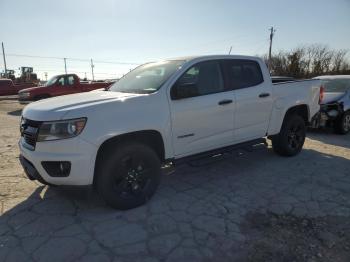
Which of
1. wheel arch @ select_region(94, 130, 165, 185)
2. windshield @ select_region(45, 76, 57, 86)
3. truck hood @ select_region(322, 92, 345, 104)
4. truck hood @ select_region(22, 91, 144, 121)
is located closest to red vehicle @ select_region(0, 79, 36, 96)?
windshield @ select_region(45, 76, 57, 86)

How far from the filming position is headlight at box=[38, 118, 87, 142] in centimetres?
354

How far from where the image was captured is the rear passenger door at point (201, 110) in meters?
4.29

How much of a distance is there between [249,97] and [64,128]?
2940mm

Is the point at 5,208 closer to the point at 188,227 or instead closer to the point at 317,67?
the point at 188,227

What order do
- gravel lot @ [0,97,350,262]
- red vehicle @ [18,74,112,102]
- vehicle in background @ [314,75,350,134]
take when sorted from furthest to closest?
1. red vehicle @ [18,74,112,102]
2. vehicle in background @ [314,75,350,134]
3. gravel lot @ [0,97,350,262]

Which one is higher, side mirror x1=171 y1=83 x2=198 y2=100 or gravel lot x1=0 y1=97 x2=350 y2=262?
side mirror x1=171 y1=83 x2=198 y2=100

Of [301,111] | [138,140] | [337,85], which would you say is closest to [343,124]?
[337,85]

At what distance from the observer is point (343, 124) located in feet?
28.7

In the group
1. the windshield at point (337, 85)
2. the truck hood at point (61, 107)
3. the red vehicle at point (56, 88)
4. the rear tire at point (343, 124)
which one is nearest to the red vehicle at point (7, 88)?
the red vehicle at point (56, 88)

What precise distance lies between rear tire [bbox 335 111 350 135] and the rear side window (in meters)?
4.32

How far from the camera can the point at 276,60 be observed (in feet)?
154

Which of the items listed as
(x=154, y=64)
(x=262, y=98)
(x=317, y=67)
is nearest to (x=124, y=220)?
(x=154, y=64)

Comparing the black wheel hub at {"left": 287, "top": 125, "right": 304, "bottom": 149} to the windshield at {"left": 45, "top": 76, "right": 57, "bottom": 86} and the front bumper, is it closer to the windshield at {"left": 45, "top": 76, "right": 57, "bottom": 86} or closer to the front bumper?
the front bumper

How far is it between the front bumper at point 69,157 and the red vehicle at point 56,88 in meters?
13.1
